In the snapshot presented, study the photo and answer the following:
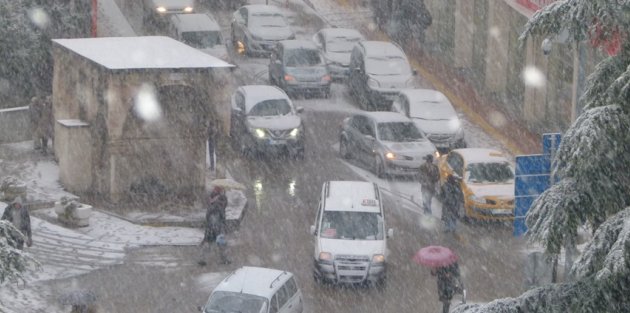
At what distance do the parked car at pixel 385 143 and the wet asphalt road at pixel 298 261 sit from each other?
30.9 inches

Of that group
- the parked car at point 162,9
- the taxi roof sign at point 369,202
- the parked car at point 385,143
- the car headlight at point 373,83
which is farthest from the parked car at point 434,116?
the parked car at point 162,9

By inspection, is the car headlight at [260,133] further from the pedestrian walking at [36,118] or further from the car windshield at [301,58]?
the car windshield at [301,58]

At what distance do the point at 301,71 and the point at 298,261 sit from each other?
47.8ft

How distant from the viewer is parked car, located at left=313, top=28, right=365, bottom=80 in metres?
40.5

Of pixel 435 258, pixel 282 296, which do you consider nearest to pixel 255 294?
pixel 282 296

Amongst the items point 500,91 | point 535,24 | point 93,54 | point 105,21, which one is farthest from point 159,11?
point 535,24

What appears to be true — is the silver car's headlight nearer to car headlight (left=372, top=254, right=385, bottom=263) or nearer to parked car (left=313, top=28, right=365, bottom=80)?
parked car (left=313, top=28, right=365, bottom=80)

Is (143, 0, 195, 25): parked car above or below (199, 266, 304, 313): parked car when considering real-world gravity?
above

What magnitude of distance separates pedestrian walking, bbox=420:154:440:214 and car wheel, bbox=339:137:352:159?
5.56m

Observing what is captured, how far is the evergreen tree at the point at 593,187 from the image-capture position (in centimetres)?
681

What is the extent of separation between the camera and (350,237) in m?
23.0

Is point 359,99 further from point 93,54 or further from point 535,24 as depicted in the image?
point 535,24

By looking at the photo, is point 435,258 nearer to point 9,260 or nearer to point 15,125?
point 9,260

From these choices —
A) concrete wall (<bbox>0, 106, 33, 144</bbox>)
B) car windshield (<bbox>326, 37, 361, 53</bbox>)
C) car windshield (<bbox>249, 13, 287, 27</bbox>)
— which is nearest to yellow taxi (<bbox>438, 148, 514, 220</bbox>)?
concrete wall (<bbox>0, 106, 33, 144</bbox>)
